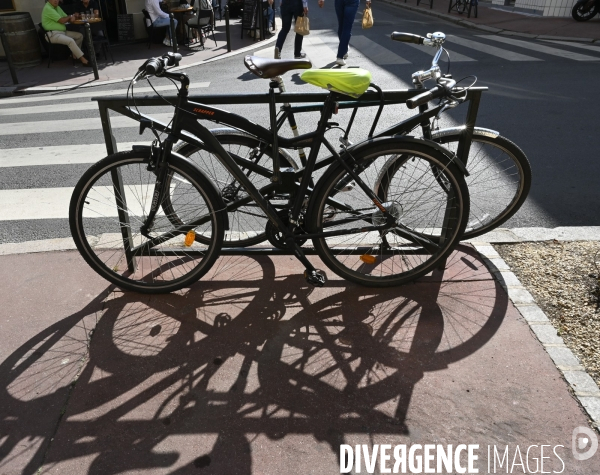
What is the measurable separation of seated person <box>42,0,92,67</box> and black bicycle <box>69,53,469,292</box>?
10298 millimetres

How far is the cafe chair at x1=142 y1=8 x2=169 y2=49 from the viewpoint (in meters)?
14.5

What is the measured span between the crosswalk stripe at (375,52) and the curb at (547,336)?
8.51 meters

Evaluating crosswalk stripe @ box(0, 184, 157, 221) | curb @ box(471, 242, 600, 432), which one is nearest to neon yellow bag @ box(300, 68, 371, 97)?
curb @ box(471, 242, 600, 432)

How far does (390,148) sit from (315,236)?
0.72 meters

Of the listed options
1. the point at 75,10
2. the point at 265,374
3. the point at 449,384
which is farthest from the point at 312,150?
the point at 75,10

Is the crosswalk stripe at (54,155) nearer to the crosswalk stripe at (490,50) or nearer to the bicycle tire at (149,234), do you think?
the bicycle tire at (149,234)

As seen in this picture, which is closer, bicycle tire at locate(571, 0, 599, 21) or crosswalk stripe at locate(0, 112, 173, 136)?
crosswalk stripe at locate(0, 112, 173, 136)

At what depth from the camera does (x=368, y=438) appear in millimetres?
2510

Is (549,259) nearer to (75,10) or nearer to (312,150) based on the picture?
(312,150)

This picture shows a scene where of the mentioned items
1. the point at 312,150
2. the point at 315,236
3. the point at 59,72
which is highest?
the point at 312,150

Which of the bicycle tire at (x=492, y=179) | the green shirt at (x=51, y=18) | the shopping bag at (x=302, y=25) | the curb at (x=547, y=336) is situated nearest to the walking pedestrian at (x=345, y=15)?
the shopping bag at (x=302, y=25)

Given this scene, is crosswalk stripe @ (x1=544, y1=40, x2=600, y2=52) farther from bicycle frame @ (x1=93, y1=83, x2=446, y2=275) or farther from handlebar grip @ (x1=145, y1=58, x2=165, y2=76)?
handlebar grip @ (x1=145, y1=58, x2=165, y2=76)

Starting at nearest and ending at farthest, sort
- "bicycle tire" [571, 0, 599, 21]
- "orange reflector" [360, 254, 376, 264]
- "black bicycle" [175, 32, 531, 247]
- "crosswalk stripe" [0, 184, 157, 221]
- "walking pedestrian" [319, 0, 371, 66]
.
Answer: "black bicycle" [175, 32, 531, 247]
"orange reflector" [360, 254, 376, 264]
"crosswalk stripe" [0, 184, 157, 221]
"walking pedestrian" [319, 0, 371, 66]
"bicycle tire" [571, 0, 599, 21]

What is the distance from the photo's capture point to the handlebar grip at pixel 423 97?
9.70 feet
